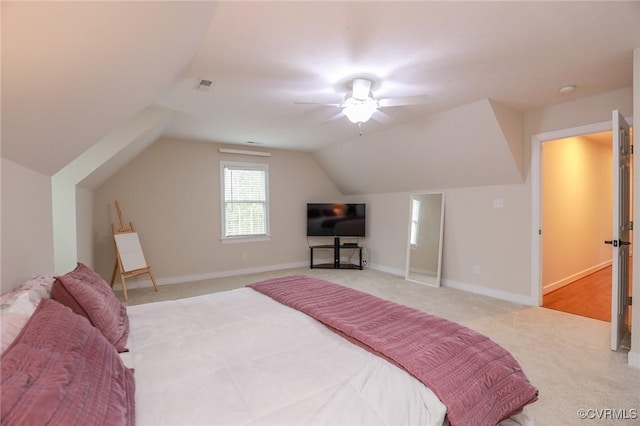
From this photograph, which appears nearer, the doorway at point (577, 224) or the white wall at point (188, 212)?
the doorway at point (577, 224)

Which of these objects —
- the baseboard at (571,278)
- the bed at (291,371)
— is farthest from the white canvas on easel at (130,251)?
the baseboard at (571,278)

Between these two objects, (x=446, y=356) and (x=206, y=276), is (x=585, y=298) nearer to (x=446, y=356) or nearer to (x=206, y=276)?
(x=446, y=356)

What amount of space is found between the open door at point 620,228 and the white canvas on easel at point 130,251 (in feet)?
17.7

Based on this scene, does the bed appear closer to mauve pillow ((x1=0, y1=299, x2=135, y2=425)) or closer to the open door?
mauve pillow ((x1=0, y1=299, x2=135, y2=425))

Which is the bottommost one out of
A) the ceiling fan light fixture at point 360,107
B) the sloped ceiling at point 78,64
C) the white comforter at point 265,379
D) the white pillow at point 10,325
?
the white comforter at point 265,379

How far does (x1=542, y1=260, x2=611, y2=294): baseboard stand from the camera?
4.37m

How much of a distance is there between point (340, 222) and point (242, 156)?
2308 mm

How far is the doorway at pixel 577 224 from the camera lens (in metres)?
4.07

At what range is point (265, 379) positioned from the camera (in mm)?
1233

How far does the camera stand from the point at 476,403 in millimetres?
1258

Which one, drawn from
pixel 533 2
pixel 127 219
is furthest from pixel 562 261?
pixel 127 219

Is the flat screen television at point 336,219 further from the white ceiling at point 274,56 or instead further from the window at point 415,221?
the white ceiling at point 274,56

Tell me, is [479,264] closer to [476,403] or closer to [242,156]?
[476,403]

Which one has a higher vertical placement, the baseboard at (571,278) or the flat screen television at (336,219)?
the flat screen television at (336,219)
